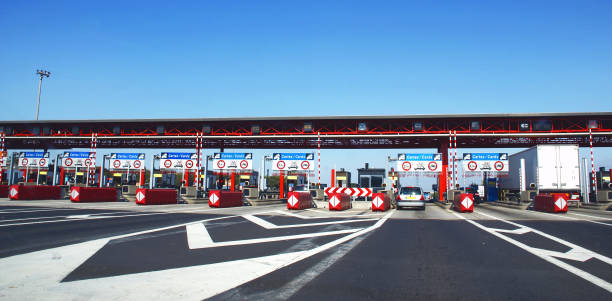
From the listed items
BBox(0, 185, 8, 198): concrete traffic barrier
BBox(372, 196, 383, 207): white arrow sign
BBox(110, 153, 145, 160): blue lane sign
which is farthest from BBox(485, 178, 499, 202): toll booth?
BBox(0, 185, 8, 198): concrete traffic barrier

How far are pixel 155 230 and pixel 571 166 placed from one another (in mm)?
24997

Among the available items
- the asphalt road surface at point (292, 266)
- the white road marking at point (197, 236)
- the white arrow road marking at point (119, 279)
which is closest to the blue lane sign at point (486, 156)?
the asphalt road surface at point (292, 266)

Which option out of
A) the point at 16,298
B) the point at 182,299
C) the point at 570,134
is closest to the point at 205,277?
the point at 182,299

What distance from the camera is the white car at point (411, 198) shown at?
21234mm

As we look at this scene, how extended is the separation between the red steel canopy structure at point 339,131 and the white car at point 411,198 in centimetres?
1656

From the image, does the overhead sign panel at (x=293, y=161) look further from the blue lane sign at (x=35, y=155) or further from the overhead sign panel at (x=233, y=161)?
the blue lane sign at (x=35, y=155)

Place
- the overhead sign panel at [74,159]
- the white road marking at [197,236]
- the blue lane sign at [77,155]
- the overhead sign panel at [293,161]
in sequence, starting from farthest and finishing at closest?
the overhead sign panel at [74,159], the blue lane sign at [77,155], the overhead sign panel at [293,161], the white road marking at [197,236]

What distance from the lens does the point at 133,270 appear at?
4.59 meters

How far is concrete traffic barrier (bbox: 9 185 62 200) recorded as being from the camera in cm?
2298

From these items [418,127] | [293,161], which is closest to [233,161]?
[293,161]

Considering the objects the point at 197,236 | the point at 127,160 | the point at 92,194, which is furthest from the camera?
the point at 127,160

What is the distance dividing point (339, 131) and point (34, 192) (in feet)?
87.6

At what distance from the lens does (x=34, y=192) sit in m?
24.2

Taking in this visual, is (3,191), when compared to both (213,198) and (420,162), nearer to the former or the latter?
(213,198)
